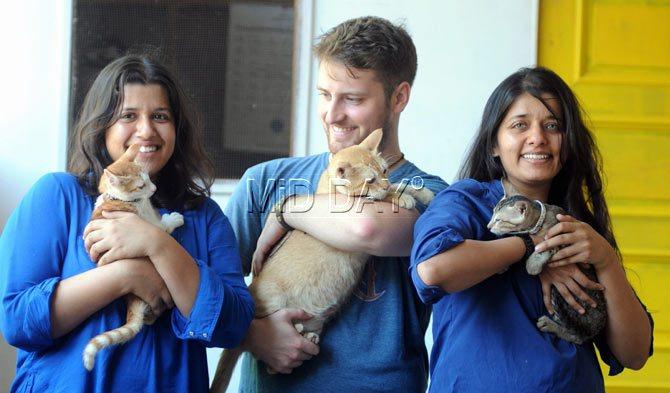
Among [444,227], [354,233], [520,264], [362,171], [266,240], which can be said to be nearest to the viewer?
[444,227]

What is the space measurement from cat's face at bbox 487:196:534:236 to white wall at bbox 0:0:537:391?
5.61 feet

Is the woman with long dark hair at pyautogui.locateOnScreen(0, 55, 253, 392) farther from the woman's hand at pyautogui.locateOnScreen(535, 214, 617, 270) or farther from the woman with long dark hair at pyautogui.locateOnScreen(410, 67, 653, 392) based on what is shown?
the woman's hand at pyautogui.locateOnScreen(535, 214, 617, 270)

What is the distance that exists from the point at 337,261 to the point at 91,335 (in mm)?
674

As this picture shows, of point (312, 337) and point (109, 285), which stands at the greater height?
point (109, 285)

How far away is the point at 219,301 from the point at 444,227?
0.51 m

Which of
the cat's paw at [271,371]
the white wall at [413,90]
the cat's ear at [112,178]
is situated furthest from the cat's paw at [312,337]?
the white wall at [413,90]

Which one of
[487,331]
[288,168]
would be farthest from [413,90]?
[487,331]

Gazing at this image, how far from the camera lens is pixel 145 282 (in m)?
1.64

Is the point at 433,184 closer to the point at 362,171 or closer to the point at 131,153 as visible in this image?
the point at 362,171

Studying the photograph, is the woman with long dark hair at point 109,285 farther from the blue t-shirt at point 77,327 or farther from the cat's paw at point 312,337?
the cat's paw at point 312,337

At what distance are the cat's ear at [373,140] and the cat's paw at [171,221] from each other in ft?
1.71

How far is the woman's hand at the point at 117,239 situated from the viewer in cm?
162

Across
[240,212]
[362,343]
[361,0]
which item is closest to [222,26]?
[361,0]

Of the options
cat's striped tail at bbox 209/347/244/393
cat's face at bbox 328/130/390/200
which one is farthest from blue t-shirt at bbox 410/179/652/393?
cat's striped tail at bbox 209/347/244/393
